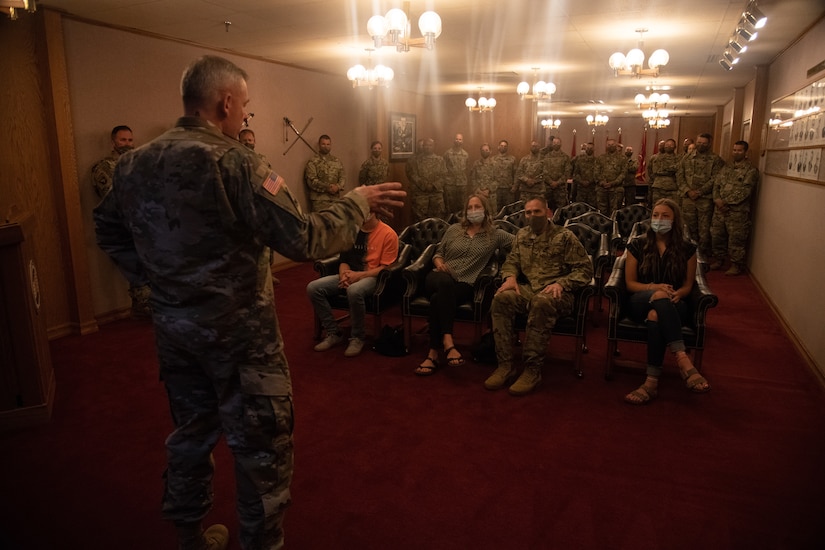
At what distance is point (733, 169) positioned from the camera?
22.3ft

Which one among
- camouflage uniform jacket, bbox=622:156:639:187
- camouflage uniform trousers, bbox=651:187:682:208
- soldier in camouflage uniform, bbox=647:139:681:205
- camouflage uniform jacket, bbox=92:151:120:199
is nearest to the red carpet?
camouflage uniform jacket, bbox=92:151:120:199

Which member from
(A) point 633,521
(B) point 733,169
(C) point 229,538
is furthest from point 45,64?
(B) point 733,169

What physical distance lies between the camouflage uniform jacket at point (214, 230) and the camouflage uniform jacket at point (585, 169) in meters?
8.89

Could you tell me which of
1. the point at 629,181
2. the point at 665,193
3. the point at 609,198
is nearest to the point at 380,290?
the point at 665,193

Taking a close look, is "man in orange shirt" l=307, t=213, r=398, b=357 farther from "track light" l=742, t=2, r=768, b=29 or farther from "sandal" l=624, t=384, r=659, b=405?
"track light" l=742, t=2, r=768, b=29

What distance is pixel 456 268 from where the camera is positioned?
13.4 feet

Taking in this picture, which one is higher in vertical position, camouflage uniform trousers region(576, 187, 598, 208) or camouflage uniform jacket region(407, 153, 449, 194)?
camouflage uniform jacket region(407, 153, 449, 194)

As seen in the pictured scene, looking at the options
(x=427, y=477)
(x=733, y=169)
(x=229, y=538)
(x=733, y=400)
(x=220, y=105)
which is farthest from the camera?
(x=733, y=169)

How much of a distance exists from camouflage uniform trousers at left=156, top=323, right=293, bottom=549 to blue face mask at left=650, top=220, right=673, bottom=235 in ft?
8.95

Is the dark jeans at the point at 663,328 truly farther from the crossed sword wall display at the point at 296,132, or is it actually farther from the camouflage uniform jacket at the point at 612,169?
the camouflage uniform jacket at the point at 612,169

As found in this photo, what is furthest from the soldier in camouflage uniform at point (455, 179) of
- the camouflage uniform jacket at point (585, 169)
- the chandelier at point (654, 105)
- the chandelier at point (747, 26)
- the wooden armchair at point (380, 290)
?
the wooden armchair at point (380, 290)

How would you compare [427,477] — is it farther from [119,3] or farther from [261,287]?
[119,3]

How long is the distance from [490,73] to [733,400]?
660cm

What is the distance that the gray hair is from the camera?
1.54 m
